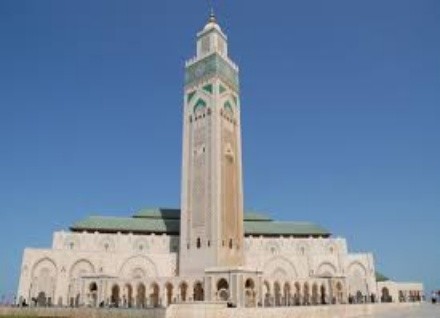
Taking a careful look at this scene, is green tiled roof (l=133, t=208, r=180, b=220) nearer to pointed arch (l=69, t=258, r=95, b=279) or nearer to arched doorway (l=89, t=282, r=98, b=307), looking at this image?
pointed arch (l=69, t=258, r=95, b=279)

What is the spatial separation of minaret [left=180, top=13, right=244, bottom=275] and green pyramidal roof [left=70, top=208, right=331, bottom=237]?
6242 millimetres

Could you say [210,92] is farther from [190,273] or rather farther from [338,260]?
[338,260]

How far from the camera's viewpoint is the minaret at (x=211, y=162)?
40688 millimetres

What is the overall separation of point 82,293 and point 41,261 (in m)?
6.79

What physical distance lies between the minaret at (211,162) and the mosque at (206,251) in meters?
0.10

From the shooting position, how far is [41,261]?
41.8 m

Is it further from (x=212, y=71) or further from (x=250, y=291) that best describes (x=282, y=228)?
(x=212, y=71)

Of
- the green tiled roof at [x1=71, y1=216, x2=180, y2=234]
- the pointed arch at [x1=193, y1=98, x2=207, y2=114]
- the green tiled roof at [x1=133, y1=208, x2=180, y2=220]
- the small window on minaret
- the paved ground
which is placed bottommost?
the paved ground

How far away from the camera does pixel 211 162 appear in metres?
42.3

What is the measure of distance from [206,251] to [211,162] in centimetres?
801

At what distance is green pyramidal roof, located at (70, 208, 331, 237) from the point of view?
154 ft

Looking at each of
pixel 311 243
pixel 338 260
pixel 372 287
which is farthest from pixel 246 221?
pixel 372 287

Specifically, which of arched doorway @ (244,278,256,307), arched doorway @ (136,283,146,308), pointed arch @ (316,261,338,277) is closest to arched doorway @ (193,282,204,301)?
arched doorway @ (136,283,146,308)

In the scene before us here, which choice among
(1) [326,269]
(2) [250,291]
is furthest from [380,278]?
(2) [250,291]
